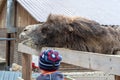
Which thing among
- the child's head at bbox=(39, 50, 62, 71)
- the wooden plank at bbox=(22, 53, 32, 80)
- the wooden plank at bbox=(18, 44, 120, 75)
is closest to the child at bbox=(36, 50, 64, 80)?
the child's head at bbox=(39, 50, 62, 71)

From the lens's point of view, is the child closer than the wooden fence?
No

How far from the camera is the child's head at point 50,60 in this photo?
2.03 meters

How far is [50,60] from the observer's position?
2.03 metres

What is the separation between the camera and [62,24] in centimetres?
268

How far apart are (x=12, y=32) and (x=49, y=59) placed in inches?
348

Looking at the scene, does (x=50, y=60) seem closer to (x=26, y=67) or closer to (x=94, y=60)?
(x=94, y=60)

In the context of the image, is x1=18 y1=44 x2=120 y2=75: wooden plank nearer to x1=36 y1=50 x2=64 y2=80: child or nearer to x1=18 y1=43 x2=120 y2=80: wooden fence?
x1=18 y1=43 x2=120 y2=80: wooden fence

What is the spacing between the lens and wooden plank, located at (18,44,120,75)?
190cm

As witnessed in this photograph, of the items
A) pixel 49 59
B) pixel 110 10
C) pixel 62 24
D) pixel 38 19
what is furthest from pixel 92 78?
pixel 49 59

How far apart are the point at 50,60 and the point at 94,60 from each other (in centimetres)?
32

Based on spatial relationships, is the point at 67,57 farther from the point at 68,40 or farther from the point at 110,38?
the point at 110,38

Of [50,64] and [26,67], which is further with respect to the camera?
[26,67]

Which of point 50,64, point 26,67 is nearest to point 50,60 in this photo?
point 50,64

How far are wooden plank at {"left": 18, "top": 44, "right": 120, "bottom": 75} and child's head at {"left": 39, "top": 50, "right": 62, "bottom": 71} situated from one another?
26cm
